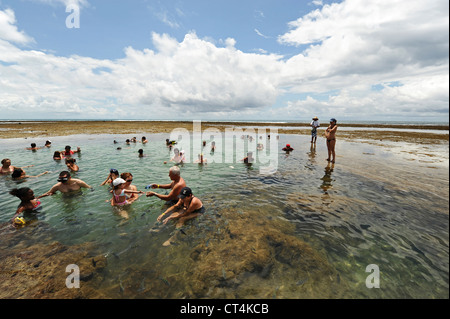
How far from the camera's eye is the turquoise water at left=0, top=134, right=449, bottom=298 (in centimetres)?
461

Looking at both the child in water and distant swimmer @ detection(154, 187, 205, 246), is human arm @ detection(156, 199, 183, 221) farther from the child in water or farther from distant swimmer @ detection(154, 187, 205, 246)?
the child in water

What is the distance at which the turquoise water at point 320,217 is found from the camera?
182 inches

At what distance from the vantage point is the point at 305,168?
606 inches

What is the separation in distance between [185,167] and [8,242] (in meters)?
11.1

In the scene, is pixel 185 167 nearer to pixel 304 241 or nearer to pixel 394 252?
pixel 304 241

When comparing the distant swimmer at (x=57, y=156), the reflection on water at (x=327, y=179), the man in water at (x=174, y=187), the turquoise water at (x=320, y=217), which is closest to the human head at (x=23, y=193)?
the turquoise water at (x=320, y=217)

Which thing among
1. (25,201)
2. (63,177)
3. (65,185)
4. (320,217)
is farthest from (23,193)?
(320,217)

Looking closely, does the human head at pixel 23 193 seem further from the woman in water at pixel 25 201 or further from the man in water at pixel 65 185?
the man in water at pixel 65 185

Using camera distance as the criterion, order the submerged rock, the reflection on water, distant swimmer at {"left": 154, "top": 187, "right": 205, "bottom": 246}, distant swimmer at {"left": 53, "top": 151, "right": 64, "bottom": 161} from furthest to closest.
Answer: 1. distant swimmer at {"left": 53, "top": 151, "right": 64, "bottom": 161}
2. the reflection on water
3. distant swimmer at {"left": 154, "top": 187, "right": 205, "bottom": 246}
4. the submerged rock

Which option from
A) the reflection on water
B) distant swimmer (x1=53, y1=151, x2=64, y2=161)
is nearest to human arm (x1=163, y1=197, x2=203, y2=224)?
the reflection on water

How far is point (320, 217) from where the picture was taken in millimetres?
7711

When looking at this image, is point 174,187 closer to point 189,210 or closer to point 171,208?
point 171,208

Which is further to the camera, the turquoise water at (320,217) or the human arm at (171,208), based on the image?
the human arm at (171,208)
